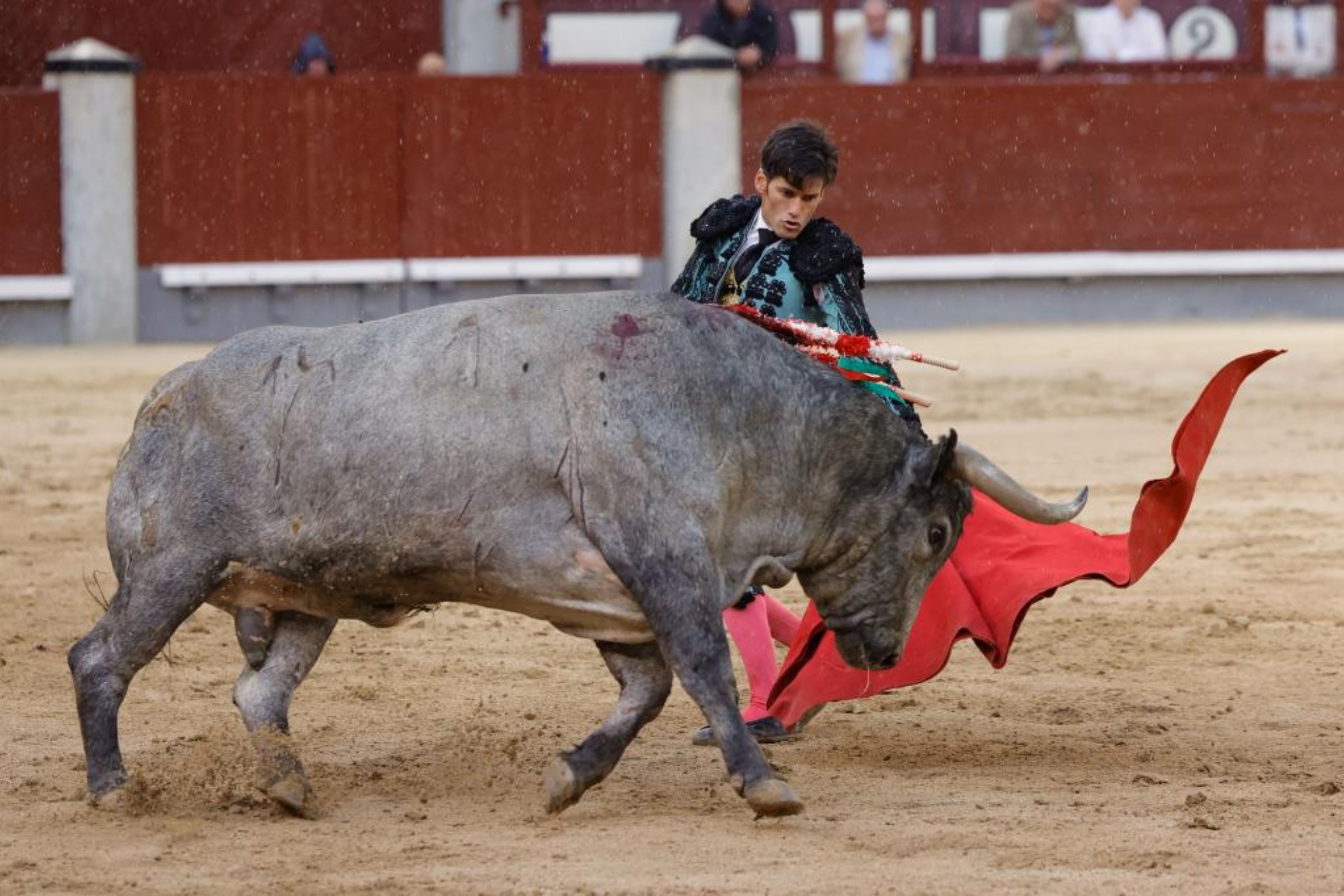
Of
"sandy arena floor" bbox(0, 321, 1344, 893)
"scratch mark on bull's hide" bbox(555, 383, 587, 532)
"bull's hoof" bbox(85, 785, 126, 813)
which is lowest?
"sandy arena floor" bbox(0, 321, 1344, 893)

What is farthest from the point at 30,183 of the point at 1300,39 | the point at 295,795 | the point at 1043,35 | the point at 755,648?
the point at 295,795

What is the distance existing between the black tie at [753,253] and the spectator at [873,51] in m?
8.15

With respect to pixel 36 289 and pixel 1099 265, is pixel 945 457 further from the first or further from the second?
pixel 1099 265

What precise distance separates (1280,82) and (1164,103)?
637 mm

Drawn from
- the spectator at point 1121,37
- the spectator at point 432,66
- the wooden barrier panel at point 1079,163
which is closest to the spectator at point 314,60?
the spectator at point 432,66

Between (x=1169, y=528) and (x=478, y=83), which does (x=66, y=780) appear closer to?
(x=1169, y=528)

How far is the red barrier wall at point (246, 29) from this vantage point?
12.9m

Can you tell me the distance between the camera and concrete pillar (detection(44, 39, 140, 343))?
11.0m

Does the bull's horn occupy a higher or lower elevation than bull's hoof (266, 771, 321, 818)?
higher

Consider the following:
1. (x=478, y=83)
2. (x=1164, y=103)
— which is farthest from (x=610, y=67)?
(x=1164, y=103)

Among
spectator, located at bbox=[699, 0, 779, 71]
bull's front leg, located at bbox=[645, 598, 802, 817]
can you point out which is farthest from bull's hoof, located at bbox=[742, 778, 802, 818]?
spectator, located at bbox=[699, 0, 779, 71]

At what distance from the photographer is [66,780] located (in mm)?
3590

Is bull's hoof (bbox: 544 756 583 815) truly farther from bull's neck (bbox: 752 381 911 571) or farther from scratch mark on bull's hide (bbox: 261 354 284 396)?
scratch mark on bull's hide (bbox: 261 354 284 396)

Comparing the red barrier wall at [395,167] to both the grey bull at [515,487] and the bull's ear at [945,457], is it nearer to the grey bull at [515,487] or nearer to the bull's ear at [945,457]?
the grey bull at [515,487]
